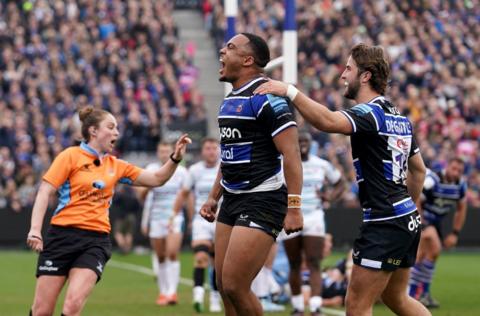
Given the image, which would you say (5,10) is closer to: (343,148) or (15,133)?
(15,133)

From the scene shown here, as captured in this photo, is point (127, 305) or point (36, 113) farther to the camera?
point (36, 113)

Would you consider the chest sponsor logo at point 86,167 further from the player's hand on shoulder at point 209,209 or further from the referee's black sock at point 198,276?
the referee's black sock at point 198,276

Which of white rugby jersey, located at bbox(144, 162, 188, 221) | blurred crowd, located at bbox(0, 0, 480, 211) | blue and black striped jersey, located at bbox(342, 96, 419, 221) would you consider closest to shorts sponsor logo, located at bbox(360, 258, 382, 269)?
blue and black striped jersey, located at bbox(342, 96, 419, 221)

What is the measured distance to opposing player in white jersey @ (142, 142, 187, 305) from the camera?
56.5ft

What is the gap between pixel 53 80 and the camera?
103ft

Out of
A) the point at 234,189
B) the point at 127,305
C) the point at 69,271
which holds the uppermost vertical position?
the point at 234,189

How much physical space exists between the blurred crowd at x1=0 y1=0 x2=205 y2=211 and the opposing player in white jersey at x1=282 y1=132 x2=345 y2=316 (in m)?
14.3

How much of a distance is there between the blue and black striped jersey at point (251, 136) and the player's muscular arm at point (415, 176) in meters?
1.08

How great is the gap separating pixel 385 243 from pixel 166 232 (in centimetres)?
898

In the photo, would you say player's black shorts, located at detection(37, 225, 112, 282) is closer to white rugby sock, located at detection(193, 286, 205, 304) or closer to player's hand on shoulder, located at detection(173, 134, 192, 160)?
player's hand on shoulder, located at detection(173, 134, 192, 160)

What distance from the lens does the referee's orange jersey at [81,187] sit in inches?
412

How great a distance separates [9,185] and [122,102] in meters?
4.21

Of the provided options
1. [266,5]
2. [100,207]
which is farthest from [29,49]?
[100,207]

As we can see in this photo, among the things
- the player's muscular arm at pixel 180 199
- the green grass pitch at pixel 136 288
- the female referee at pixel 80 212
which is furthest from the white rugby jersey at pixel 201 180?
the female referee at pixel 80 212
